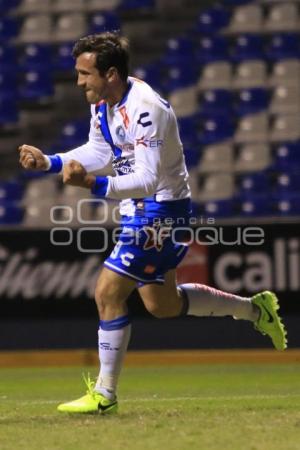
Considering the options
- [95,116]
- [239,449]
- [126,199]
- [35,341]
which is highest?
[95,116]

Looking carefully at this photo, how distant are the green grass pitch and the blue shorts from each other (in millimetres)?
838

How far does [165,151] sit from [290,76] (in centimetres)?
872

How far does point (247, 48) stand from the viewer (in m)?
15.9

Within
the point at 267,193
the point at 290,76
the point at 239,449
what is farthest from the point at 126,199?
the point at 290,76

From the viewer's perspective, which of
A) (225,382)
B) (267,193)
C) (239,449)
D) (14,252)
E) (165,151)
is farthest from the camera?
(267,193)

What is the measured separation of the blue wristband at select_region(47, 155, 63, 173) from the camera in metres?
7.31

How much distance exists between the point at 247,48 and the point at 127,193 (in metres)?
9.49

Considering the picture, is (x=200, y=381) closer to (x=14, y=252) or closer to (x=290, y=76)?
(x=14, y=252)

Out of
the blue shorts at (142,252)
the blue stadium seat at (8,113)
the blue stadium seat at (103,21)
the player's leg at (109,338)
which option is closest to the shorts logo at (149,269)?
the blue shorts at (142,252)

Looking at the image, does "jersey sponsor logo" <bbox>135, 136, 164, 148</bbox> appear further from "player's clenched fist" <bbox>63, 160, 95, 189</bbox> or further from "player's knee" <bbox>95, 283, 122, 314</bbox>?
"player's knee" <bbox>95, 283, 122, 314</bbox>

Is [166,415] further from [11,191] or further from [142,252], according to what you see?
[11,191]

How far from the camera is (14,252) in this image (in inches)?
490

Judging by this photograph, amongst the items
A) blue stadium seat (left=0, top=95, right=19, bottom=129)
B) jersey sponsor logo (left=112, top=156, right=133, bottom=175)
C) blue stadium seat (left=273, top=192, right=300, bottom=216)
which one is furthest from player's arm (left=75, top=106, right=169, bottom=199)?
blue stadium seat (left=0, top=95, right=19, bottom=129)

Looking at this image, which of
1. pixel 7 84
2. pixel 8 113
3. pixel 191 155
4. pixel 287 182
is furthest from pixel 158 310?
pixel 7 84
